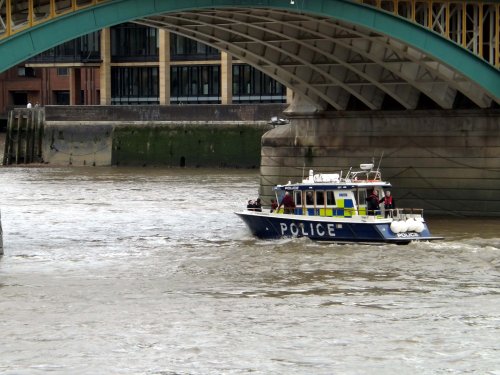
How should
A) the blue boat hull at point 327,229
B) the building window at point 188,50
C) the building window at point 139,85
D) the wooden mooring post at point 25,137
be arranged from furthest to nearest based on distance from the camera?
the building window at point 139,85 < the building window at point 188,50 < the wooden mooring post at point 25,137 < the blue boat hull at point 327,229

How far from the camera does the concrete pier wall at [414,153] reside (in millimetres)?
43969

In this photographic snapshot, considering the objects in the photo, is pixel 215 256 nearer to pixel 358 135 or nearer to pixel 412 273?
pixel 412 273

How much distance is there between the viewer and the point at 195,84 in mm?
91125

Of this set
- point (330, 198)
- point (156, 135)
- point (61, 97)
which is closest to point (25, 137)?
point (156, 135)

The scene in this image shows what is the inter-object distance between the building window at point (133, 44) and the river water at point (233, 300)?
4720cm

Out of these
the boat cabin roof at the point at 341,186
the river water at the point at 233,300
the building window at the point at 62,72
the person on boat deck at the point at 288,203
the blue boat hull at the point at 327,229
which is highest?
the building window at the point at 62,72

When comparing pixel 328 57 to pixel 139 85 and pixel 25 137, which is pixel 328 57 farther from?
pixel 139 85

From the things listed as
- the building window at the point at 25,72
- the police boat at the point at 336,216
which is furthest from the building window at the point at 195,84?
the police boat at the point at 336,216

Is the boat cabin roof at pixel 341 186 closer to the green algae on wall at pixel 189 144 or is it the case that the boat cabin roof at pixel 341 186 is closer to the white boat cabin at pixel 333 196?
the white boat cabin at pixel 333 196

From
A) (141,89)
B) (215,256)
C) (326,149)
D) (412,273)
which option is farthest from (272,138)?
(141,89)

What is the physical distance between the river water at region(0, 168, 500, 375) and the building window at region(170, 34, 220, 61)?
45698 millimetres

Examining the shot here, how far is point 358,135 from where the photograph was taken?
1823 inches

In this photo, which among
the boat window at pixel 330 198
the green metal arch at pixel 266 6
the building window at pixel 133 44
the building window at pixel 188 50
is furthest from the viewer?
the building window at pixel 133 44

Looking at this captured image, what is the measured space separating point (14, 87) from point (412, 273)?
7838cm
